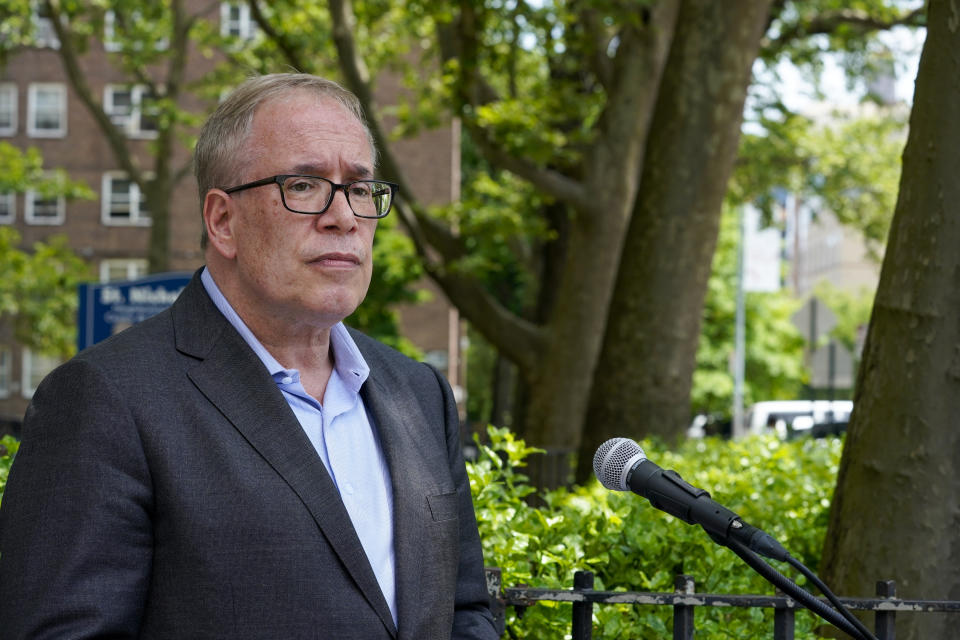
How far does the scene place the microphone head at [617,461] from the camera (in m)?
2.44

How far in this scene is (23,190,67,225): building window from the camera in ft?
151

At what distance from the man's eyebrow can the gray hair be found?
107mm

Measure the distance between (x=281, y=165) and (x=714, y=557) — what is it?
5.88 ft

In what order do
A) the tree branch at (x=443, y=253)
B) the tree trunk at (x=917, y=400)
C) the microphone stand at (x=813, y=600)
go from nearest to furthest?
1. the microphone stand at (x=813, y=600)
2. the tree trunk at (x=917, y=400)
3. the tree branch at (x=443, y=253)

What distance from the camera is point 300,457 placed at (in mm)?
2385

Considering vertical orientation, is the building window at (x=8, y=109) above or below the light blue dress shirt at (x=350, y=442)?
above

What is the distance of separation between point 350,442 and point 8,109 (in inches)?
1890

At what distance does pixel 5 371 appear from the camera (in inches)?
1837

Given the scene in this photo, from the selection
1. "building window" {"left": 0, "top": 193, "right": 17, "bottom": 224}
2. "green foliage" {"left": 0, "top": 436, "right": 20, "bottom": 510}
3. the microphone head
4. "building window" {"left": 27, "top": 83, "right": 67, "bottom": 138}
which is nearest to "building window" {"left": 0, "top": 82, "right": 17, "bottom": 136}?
"building window" {"left": 27, "top": 83, "right": 67, "bottom": 138}

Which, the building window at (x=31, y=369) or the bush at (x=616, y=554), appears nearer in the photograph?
the bush at (x=616, y=554)

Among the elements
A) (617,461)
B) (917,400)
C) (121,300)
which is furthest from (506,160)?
(617,461)

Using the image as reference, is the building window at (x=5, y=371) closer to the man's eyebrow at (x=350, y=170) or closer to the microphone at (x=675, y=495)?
the man's eyebrow at (x=350, y=170)

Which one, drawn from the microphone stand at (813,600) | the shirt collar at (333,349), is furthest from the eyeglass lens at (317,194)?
the microphone stand at (813,600)

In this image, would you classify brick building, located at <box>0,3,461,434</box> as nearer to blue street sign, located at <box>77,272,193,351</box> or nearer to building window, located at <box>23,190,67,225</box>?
building window, located at <box>23,190,67,225</box>
